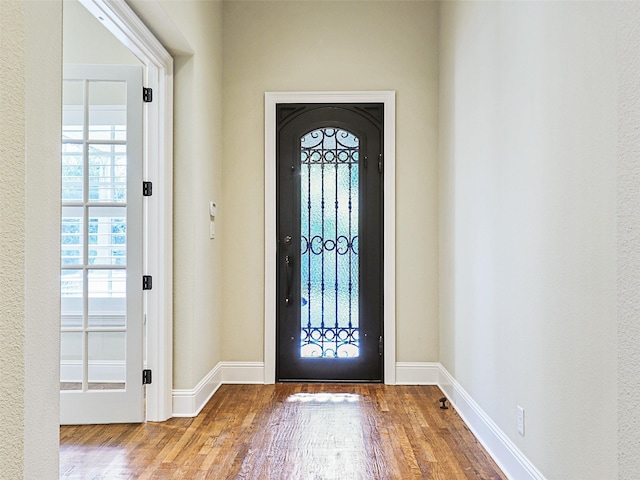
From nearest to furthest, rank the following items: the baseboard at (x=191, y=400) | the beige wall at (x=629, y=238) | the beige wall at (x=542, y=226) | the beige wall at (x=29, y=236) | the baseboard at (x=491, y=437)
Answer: the beige wall at (x=629, y=238), the beige wall at (x=29, y=236), the beige wall at (x=542, y=226), the baseboard at (x=491, y=437), the baseboard at (x=191, y=400)

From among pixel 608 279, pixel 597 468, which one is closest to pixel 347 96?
pixel 608 279

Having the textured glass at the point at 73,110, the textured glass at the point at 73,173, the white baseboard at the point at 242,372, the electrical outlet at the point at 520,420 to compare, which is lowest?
the white baseboard at the point at 242,372

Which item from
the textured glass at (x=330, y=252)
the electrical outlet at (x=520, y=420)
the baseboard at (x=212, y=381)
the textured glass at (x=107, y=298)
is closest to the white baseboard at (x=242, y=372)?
the baseboard at (x=212, y=381)

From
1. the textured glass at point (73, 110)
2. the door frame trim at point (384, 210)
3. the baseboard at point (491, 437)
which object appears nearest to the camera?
the baseboard at point (491, 437)

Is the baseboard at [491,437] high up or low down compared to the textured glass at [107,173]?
down

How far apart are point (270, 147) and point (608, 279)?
296cm

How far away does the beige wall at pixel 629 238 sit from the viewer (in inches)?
39.3

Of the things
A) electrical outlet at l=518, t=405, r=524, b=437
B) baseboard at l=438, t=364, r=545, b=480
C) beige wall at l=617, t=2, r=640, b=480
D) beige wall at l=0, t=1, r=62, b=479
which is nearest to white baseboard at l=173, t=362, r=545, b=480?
baseboard at l=438, t=364, r=545, b=480

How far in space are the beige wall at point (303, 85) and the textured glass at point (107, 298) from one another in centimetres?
111

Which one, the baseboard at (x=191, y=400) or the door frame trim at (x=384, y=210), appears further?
the door frame trim at (x=384, y=210)

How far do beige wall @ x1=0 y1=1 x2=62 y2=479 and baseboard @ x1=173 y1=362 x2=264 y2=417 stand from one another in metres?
1.74

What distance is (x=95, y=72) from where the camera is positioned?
3.03 meters

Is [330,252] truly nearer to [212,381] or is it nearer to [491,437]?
[212,381]

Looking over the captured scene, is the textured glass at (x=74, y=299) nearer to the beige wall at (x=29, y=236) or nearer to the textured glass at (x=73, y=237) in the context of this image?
the textured glass at (x=73, y=237)
